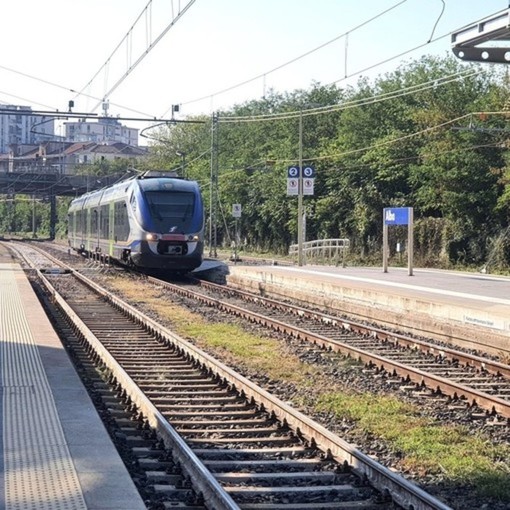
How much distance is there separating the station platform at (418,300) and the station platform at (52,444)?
271 inches

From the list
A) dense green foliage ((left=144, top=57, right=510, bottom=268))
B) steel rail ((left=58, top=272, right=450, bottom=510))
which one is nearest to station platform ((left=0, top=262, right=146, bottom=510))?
steel rail ((left=58, top=272, right=450, bottom=510))

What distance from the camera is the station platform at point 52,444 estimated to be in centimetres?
564

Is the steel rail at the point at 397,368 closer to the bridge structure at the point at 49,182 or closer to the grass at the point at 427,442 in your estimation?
the grass at the point at 427,442

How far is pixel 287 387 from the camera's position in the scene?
10.8 meters

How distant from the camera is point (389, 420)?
8922 millimetres

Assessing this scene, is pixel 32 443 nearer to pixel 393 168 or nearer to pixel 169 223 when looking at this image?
pixel 169 223

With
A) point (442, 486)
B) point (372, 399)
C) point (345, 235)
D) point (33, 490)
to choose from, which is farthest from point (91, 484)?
point (345, 235)

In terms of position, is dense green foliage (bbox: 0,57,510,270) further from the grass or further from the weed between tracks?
the grass

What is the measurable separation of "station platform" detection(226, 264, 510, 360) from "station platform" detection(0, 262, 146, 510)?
690 centimetres

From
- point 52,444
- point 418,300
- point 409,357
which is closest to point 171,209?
point 418,300

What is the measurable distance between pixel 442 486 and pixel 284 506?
4.31 ft

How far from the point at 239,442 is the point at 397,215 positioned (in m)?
18.7

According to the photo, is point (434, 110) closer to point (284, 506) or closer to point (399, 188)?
point (399, 188)

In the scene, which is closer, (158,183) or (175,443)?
(175,443)
